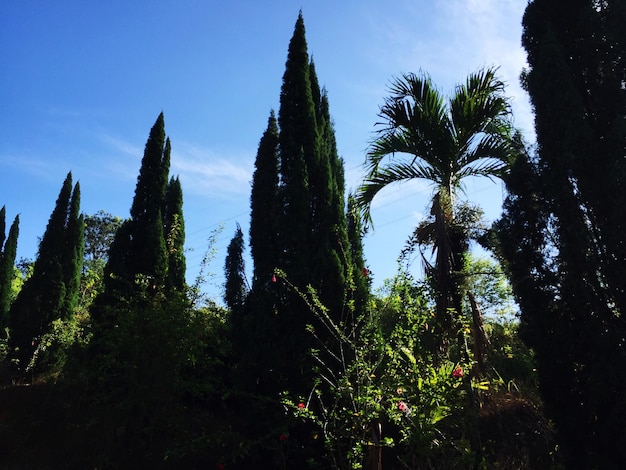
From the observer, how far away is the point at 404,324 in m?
5.39

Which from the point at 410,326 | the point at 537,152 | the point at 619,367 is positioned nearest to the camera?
the point at 619,367

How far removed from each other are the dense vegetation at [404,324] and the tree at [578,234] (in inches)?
0.7

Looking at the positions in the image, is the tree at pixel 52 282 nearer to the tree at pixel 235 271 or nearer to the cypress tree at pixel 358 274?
the tree at pixel 235 271

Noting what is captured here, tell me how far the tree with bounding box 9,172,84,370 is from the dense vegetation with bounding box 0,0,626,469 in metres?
4.78

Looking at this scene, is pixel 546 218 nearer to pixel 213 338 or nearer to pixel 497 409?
pixel 497 409

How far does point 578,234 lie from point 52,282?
15675mm

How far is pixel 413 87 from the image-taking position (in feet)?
19.8

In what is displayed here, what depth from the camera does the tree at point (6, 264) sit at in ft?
65.3

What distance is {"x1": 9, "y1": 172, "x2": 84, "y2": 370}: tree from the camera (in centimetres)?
1373

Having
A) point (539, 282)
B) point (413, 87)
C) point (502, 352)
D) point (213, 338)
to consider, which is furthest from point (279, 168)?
point (502, 352)

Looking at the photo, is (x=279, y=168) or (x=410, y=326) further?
(x=279, y=168)

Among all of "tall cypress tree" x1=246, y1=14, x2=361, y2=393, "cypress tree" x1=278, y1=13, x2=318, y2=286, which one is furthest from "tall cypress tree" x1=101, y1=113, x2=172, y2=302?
"cypress tree" x1=278, y1=13, x2=318, y2=286

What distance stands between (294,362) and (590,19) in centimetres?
547

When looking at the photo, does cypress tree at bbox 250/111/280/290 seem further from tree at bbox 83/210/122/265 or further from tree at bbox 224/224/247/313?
tree at bbox 83/210/122/265
